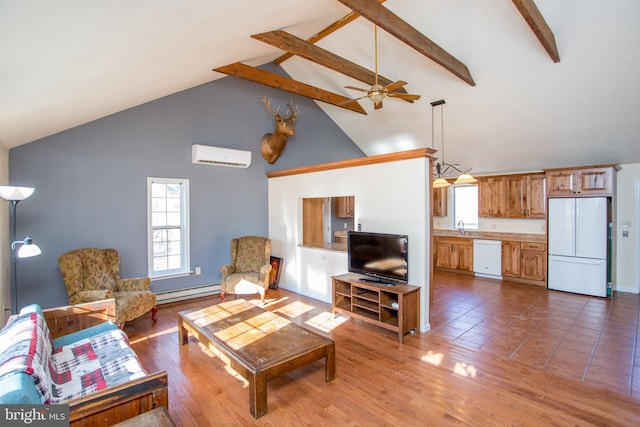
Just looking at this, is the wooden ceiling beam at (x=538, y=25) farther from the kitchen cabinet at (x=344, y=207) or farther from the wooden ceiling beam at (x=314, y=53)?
the kitchen cabinet at (x=344, y=207)

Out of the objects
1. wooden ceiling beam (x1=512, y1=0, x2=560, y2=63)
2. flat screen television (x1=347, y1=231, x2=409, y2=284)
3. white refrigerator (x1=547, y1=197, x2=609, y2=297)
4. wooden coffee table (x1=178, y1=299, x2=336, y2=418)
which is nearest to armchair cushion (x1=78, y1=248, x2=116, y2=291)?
wooden coffee table (x1=178, y1=299, x2=336, y2=418)

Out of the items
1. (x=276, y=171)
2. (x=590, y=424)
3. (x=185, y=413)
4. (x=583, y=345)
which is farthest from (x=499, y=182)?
(x=185, y=413)

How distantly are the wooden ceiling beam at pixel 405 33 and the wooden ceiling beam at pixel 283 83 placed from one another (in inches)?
41.6

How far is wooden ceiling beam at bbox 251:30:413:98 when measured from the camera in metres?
3.66

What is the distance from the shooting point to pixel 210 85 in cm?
529

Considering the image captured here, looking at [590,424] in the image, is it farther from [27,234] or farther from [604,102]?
[27,234]

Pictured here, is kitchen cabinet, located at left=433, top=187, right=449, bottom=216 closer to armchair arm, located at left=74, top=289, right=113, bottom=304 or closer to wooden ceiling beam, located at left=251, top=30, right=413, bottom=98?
wooden ceiling beam, located at left=251, top=30, right=413, bottom=98

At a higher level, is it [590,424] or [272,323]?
[272,323]

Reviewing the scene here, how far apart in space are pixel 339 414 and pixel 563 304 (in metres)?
4.40

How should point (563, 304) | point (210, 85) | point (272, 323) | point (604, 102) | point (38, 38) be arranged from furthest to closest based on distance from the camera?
point (210, 85) → point (563, 304) → point (604, 102) → point (272, 323) → point (38, 38)

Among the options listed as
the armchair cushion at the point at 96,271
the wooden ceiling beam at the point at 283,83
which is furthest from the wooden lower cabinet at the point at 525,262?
Result: the armchair cushion at the point at 96,271

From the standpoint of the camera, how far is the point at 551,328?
387 cm

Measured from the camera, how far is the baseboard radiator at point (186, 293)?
191 inches

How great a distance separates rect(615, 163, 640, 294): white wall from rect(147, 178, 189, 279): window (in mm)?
7327
